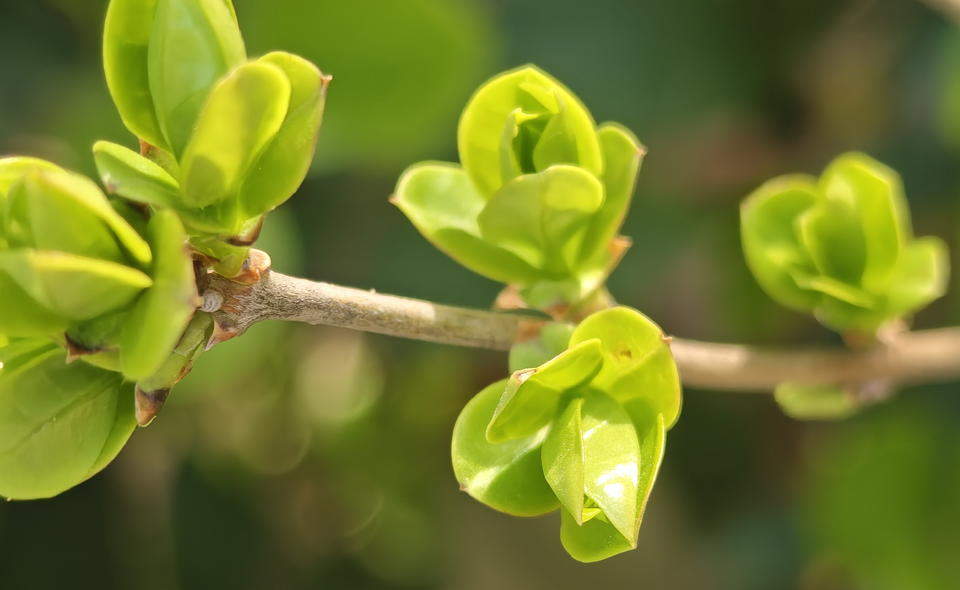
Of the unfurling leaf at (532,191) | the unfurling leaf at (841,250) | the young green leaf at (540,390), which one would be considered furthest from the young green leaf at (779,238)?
the young green leaf at (540,390)

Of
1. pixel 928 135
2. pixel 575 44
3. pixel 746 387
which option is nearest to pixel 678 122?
pixel 575 44

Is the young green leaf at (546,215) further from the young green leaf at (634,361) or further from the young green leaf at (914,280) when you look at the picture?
the young green leaf at (914,280)

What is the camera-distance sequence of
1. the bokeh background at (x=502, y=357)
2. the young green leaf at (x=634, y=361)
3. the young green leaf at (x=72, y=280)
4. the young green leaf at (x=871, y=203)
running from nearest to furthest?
Answer: the young green leaf at (x=72, y=280)
the young green leaf at (x=634, y=361)
the young green leaf at (x=871, y=203)
the bokeh background at (x=502, y=357)

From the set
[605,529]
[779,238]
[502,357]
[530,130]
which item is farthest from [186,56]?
[502,357]

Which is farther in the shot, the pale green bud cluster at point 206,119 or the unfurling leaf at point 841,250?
the unfurling leaf at point 841,250

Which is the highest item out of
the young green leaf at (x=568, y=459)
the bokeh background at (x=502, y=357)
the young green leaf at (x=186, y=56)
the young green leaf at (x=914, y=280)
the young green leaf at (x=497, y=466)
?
the young green leaf at (x=186, y=56)

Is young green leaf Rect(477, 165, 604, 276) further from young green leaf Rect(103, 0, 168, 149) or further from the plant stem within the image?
young green leaf Rect(103, 0, 168, 149)

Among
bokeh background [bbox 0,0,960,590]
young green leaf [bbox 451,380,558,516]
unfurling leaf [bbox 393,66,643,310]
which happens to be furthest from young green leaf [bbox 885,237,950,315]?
bokeh background [bbox 0,0,960,590]
